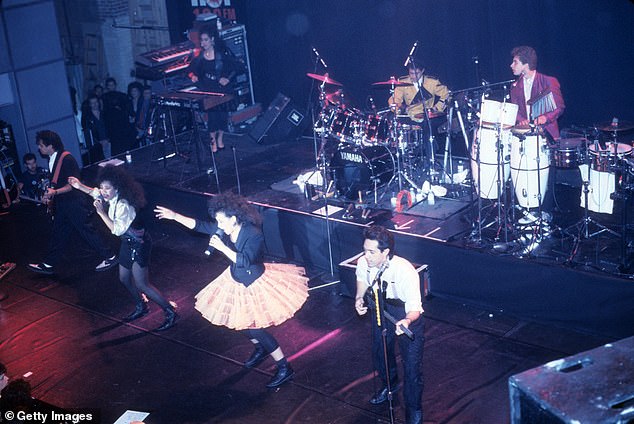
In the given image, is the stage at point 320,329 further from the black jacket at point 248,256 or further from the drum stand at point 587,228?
the black jacket at point 248,256

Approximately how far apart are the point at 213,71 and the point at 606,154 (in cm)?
726

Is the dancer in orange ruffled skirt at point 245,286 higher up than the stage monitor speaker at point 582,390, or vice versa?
the stage monitor speaker at point 582,390

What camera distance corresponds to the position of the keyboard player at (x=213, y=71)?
13211 millimetres

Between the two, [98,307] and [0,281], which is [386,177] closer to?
[98,307]

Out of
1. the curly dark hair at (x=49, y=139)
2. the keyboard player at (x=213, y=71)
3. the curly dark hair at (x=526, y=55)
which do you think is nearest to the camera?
the curly dark hair at (x=526, y=55)

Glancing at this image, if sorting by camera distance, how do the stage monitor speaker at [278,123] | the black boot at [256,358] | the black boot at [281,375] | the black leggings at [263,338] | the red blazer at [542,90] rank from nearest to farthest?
the black leggings at [263,338] < the black boot at [281,375] < the black boot at [256,358] < the red blazer at [542,90] < the stage monitor speaker at [278,123]

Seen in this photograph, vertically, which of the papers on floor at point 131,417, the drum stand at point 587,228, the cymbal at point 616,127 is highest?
the cymbal at point 616,127

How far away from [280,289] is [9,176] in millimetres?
8303

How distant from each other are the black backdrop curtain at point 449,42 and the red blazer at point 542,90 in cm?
176

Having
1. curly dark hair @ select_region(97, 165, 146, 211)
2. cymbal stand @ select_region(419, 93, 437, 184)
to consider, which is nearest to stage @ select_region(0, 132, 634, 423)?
cymbal stand @ select_region(419, 93, 437, 184)

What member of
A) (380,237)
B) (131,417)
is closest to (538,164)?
(380,237)

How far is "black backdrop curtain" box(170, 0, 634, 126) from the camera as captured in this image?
1046 centimetres

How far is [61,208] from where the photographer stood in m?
10.3

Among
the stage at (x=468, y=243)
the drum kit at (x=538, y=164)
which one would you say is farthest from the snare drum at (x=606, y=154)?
the stage at (x=468, y=243)
